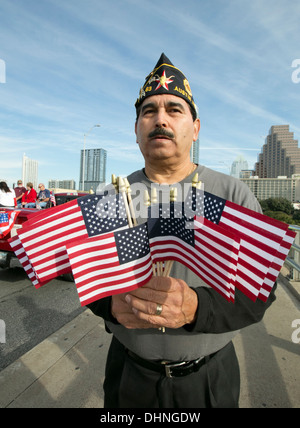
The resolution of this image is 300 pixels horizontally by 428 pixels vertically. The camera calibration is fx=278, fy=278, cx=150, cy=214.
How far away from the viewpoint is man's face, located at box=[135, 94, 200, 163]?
163 centimetres

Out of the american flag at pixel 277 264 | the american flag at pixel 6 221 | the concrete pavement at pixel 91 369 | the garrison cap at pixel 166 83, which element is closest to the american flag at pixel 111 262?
the american flag at pixel 277 264

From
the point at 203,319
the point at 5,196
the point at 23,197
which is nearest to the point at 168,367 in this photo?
the point at 203,319

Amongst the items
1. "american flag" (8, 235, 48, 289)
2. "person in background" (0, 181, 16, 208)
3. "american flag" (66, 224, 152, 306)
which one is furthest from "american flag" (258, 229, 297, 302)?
"person in background" (0, 181, 16, 208)

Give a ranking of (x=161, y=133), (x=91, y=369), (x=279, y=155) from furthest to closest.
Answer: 1. (x=279, y=155)
2. (x=91, y=369)
3. (x=161, y=133)

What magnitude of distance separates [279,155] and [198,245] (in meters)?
154

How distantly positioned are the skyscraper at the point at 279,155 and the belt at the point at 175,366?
465ft

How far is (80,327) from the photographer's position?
381 cm

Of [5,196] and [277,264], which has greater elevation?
[5,196]

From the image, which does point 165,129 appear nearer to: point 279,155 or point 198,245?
point 198,245

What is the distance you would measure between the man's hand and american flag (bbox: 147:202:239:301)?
0.14 meters

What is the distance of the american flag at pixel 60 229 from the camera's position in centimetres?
127

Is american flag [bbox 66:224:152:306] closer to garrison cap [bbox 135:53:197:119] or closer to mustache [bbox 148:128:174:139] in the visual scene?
mustache [bbox 148:128:174:139]

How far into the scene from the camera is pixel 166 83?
1722mm

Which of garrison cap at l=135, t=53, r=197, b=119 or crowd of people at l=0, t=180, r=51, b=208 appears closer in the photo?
garrison cap at l=135, t=53, r=197, b=119
